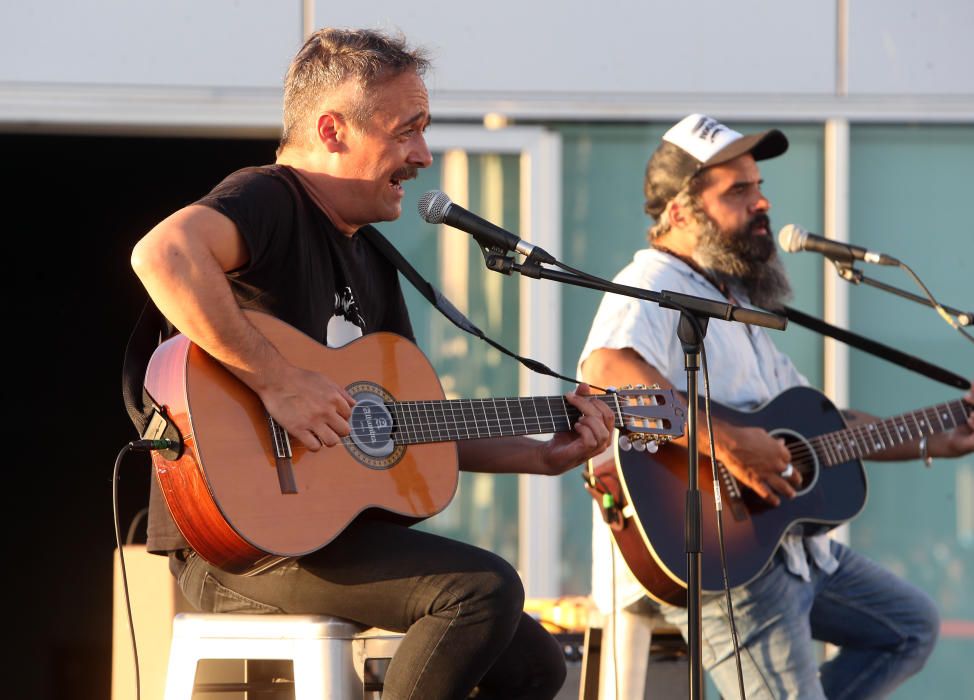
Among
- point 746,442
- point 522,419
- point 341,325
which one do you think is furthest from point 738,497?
point 341,325

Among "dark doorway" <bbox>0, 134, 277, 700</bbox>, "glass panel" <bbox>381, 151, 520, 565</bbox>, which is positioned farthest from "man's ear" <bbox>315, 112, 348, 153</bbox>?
"dark doorway" <bbox>0, 134, 277, 700</bbox>

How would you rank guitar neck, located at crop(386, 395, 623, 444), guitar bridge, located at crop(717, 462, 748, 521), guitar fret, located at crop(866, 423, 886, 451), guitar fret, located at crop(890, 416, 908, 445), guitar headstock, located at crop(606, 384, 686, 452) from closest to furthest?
guitar neck, located at crop(386, 395, 623, 444)
guitar headstock, located at crop(606, 384, 686, 452)
guitar bridge, located at crop(717, 462, 748, 521)
guitar fret, located at crop(866, 423, 886, 451)
guitar fret, located at crop(890, 416, 908, 445)

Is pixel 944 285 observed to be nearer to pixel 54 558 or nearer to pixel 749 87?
pixel 749 87

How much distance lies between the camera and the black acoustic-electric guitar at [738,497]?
3.84 m

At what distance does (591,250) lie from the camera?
232 inches

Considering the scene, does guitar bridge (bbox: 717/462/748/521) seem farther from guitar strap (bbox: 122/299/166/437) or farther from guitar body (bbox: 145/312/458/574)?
guitar strap (bbox: 122/299/166/437)

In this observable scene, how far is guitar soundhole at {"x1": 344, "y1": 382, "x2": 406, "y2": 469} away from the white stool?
0.38 m

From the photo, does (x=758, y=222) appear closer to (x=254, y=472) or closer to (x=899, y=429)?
(x=899, y=429)

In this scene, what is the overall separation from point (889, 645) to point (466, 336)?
2.31 meters

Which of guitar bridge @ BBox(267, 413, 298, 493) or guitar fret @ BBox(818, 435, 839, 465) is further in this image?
guitar fret @ BBox(818, 435, 839, 465)

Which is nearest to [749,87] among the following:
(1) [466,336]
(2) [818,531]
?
(1) [466,336]

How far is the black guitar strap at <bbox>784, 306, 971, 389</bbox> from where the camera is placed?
180 inches

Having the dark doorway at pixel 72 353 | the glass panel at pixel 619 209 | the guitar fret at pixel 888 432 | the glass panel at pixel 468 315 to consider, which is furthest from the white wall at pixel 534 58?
the dark doorway at pixel 72 353

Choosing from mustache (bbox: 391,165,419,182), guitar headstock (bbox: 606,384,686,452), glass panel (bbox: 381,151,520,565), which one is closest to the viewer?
mustache (bbox: 391,165,419,182)
